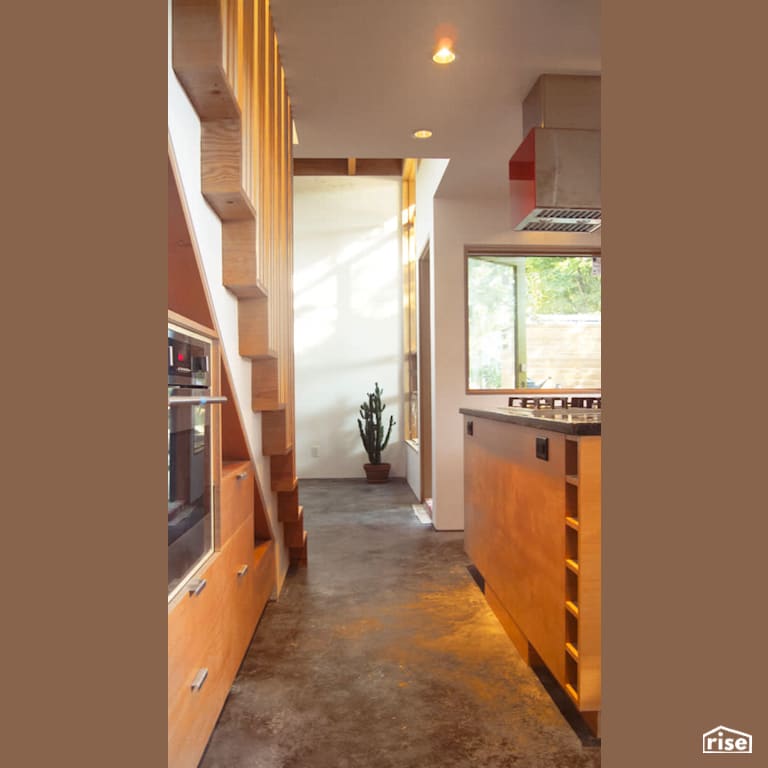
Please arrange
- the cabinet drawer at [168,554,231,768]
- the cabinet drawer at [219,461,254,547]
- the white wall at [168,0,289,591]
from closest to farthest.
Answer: the cabinet drawer at [168,554,231,768] < the white wall at [168,0,289,591] < the cabinet drawer at [219,461,254,547]

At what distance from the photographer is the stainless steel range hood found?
2980 millimetres

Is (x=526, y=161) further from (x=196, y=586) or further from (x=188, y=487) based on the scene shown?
(x=196, y=586)

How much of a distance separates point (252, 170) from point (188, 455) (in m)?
1.02

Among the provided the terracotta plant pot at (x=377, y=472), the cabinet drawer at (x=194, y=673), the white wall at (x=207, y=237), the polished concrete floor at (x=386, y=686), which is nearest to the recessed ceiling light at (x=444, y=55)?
the white wall at (x=207, y=237)

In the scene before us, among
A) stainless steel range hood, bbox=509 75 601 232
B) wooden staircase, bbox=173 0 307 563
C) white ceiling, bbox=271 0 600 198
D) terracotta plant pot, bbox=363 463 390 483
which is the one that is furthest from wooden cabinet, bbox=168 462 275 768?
terracotta plant pot, bbox=363 463 390 483

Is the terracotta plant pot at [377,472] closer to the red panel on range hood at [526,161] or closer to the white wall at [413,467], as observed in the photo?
the white wall at [413,467]

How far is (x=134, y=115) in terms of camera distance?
21.0 inches

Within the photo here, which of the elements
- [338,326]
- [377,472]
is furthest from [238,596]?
[338,326]

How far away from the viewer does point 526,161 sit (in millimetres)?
3111

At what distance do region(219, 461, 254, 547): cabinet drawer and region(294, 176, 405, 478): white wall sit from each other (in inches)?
193

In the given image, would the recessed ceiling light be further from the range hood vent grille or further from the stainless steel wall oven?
the stainless steel wall oven
